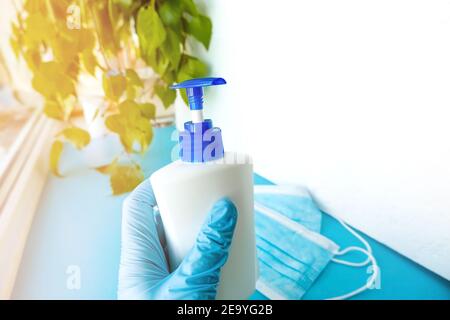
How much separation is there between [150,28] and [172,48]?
0.04 metres

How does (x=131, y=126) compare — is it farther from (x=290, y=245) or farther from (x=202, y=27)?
(x=290, y=245)

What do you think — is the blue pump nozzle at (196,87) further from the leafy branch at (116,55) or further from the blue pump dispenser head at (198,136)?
the leafy branch at (116,55)

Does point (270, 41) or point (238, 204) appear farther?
point (270, 41)

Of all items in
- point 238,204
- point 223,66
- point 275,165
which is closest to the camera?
point 238,204

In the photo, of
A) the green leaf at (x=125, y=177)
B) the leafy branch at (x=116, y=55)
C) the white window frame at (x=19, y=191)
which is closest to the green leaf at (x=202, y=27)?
the leafy branch at (x=116, y=55)

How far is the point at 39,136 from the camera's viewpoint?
0.61 metres

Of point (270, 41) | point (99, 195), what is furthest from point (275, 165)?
point (99, 195)

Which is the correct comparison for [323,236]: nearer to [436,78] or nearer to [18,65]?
[436,78]

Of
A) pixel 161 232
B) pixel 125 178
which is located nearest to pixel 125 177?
pixel 125 178

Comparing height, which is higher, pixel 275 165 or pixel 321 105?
pixel 321 105

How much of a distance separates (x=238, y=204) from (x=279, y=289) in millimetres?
169

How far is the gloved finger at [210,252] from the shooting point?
231 millimetres

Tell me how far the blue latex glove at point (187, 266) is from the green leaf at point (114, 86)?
0.22 metres

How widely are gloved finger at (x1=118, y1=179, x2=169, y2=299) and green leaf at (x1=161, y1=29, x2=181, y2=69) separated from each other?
0.22m
